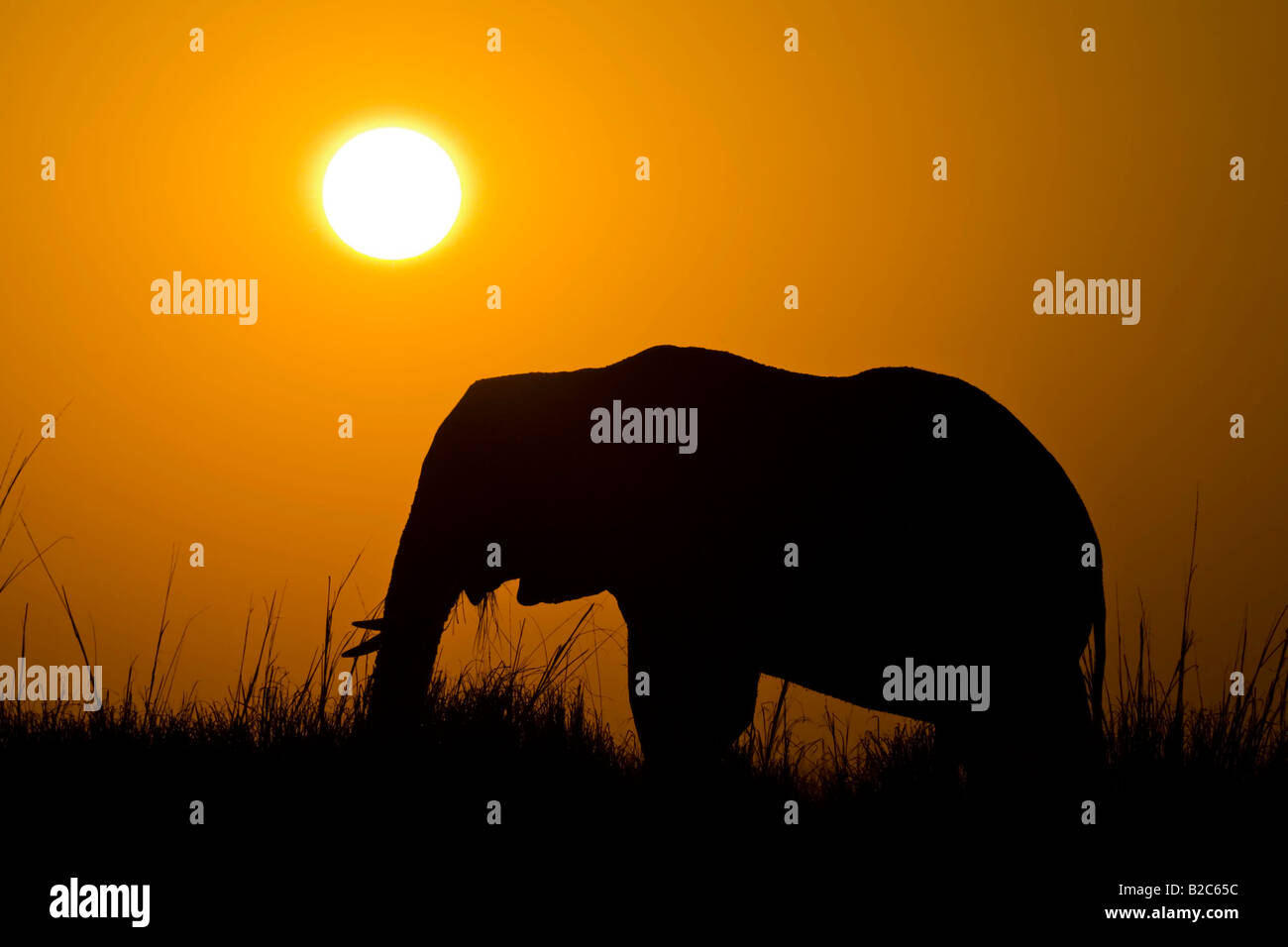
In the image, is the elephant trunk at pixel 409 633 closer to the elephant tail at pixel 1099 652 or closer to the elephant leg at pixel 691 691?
the elephant leg at pixel 691 691

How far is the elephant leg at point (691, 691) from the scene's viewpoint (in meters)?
4.70

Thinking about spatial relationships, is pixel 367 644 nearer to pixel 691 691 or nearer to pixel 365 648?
pixel 365 648

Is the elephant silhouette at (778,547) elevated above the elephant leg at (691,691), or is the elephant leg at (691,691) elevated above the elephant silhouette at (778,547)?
the elephant silhouette at (778,547)

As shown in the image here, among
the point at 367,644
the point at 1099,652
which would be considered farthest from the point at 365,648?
the point at 1099,652

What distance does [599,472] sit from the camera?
511cm

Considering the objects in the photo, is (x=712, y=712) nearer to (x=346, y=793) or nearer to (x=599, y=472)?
(x=599, y=472)

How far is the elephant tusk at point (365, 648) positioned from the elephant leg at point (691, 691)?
1.21m

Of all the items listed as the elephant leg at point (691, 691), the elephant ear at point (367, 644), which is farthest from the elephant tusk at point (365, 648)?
the elephant leg at point (691, 691)

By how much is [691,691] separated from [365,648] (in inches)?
A: 58.6

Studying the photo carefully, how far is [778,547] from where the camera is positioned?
486 centimetres

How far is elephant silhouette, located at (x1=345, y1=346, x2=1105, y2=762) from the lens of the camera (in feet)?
15.5
